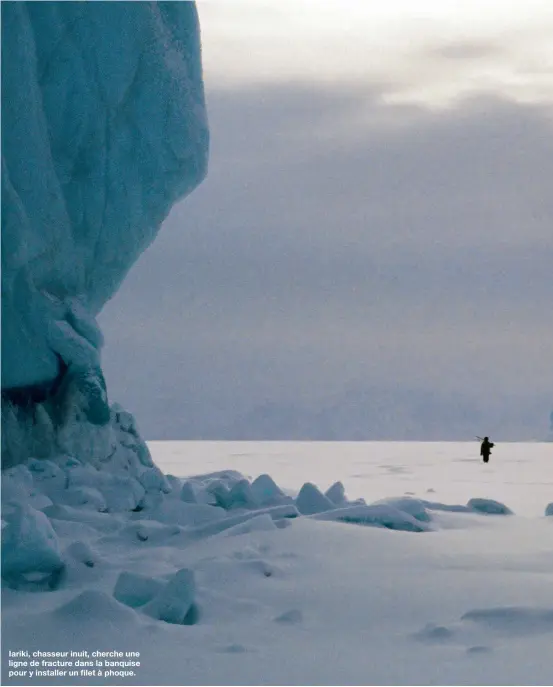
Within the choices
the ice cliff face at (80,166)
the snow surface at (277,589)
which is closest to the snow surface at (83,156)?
the ice cliff face at (80,166)

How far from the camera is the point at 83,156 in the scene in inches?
472

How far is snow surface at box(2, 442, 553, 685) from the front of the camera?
4.65 metres

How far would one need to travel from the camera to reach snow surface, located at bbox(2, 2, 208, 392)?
416 inches

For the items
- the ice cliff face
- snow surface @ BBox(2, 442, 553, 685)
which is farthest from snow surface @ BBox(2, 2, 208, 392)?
snow surface @ BBox(2, 442, 553, 685)

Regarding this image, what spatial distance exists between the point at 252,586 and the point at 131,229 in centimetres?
779

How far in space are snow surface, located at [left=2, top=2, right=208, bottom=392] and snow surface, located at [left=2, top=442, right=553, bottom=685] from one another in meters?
2.01

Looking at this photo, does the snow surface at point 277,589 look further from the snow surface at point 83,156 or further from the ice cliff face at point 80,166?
the snow surface at point 83,156

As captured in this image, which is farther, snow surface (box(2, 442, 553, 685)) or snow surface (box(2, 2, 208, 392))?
snow surface (box(2, 2, 208, 392))

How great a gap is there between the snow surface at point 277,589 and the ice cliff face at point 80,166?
5.79 ft

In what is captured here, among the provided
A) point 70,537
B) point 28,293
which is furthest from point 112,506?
point 28,293

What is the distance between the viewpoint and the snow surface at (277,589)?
4648mm

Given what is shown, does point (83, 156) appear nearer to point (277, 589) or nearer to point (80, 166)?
point (80, 166)

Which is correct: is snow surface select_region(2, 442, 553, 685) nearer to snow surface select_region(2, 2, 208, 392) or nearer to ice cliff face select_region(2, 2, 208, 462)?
ice cliff face select_region(2, 2, 208, 462)

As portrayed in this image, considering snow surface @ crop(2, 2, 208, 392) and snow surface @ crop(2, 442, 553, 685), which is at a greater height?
snow surface @ crop(2, 2, 208, 392)
